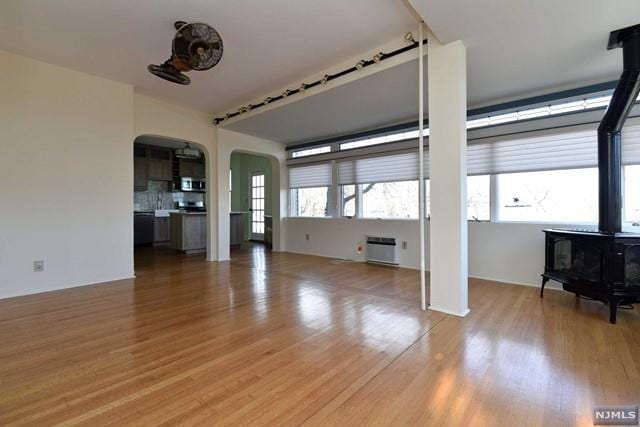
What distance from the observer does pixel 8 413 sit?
145 cm

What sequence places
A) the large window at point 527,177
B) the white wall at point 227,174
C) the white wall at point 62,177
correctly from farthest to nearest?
the white wall at point 227,174 < the large window at point 527,177 < the white wall at point 62,177

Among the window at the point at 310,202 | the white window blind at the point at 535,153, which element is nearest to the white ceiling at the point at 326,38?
the white window blind at the point at 535,153

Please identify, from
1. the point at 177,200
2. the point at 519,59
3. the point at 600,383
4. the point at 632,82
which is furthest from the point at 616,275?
the point at 177,200

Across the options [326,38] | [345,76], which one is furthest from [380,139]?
[326,38]

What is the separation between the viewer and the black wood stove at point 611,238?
2.60 metres

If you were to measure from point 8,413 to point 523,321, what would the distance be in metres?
3.61

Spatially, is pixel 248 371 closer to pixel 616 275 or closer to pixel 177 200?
pixel 616 275

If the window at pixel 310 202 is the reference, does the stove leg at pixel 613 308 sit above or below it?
below

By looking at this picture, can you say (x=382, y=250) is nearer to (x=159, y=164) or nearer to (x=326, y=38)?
(x=326, y=38)

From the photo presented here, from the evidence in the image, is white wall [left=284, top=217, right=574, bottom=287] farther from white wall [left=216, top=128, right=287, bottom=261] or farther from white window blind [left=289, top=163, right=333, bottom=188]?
white wall [left=216, top=128, right=287, bottom=261]

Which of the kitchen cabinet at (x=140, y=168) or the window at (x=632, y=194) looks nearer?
the window at (x=632, y=194)

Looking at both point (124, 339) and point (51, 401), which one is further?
point (124, 339)

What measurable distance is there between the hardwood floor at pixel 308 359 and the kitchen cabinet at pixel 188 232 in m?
2.98

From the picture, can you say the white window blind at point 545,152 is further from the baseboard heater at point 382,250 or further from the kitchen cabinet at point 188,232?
the kitchen cabinet at point 188,232
